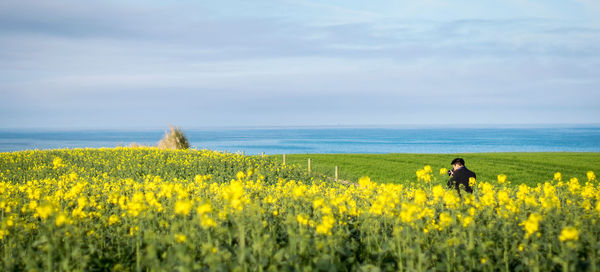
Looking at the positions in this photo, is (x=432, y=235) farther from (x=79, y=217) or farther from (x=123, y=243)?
(x=79, y=217)

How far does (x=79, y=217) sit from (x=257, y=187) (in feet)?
11.9

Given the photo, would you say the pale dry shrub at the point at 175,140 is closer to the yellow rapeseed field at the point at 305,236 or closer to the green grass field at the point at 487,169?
the green grass field at the point at 487,169

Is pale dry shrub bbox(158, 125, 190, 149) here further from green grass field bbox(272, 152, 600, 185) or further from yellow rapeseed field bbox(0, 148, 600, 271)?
yellow rapeseed field bbox(0, 148, 600, 271)

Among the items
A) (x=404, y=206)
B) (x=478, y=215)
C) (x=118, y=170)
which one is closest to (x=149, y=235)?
(x=404, y=206)

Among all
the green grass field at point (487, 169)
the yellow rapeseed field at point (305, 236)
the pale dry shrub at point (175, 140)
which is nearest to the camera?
the yellow rapeseed field at point (305, 236)

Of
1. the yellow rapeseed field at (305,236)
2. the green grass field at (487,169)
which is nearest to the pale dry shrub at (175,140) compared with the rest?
the green grass field at (487,169)

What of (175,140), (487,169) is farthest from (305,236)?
(175,140)

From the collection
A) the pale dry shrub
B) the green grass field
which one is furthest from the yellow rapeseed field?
the pale dry shrub

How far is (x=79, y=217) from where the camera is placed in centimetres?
577

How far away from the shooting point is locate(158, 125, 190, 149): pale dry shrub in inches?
1339

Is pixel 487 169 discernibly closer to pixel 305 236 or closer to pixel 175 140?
pixel 175 140

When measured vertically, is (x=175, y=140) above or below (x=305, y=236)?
above

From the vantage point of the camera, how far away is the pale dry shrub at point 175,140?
3400 centimetres

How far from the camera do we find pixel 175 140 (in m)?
34.1
